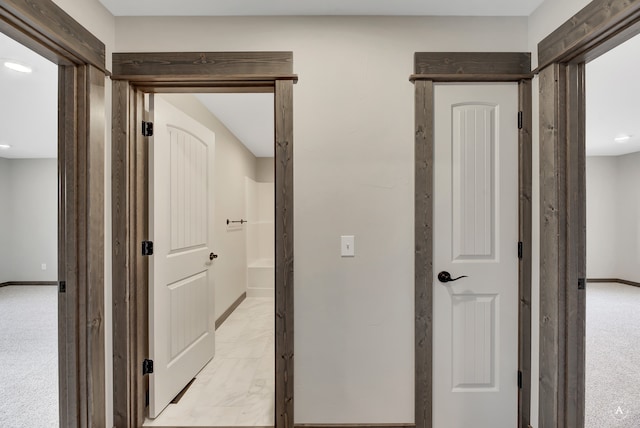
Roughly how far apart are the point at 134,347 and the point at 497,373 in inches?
81.8

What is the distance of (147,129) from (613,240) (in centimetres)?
798

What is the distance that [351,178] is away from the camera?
1.83m

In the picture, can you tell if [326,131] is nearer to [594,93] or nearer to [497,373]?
[497,373]

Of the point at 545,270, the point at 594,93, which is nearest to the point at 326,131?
the point at 545,270

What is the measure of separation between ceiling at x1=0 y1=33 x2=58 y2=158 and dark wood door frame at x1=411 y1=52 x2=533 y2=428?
105 inches

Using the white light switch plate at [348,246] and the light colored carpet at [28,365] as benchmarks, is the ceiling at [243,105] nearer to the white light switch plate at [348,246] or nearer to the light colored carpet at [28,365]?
the white light switch plate at [348,246]

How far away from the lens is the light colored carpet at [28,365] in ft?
6.69

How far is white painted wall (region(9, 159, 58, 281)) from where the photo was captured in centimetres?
627

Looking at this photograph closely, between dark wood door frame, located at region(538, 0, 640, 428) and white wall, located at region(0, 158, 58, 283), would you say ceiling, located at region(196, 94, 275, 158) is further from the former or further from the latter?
white wall, located at region(0, 158, 58, 283)

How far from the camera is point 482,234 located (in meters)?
1.82

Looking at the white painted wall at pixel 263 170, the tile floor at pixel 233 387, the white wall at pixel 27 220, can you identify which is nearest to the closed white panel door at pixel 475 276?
the tile floor at pixel 233 387

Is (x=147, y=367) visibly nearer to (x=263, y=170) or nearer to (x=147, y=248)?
(x=147, y=248)

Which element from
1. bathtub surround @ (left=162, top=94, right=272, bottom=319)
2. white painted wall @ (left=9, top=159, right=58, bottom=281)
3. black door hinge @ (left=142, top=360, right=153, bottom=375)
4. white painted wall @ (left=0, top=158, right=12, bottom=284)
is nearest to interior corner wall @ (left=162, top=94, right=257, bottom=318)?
bathtub surround @ (left=162, top=94, right=272, bottom=319)

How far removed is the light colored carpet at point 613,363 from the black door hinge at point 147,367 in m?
2.66
